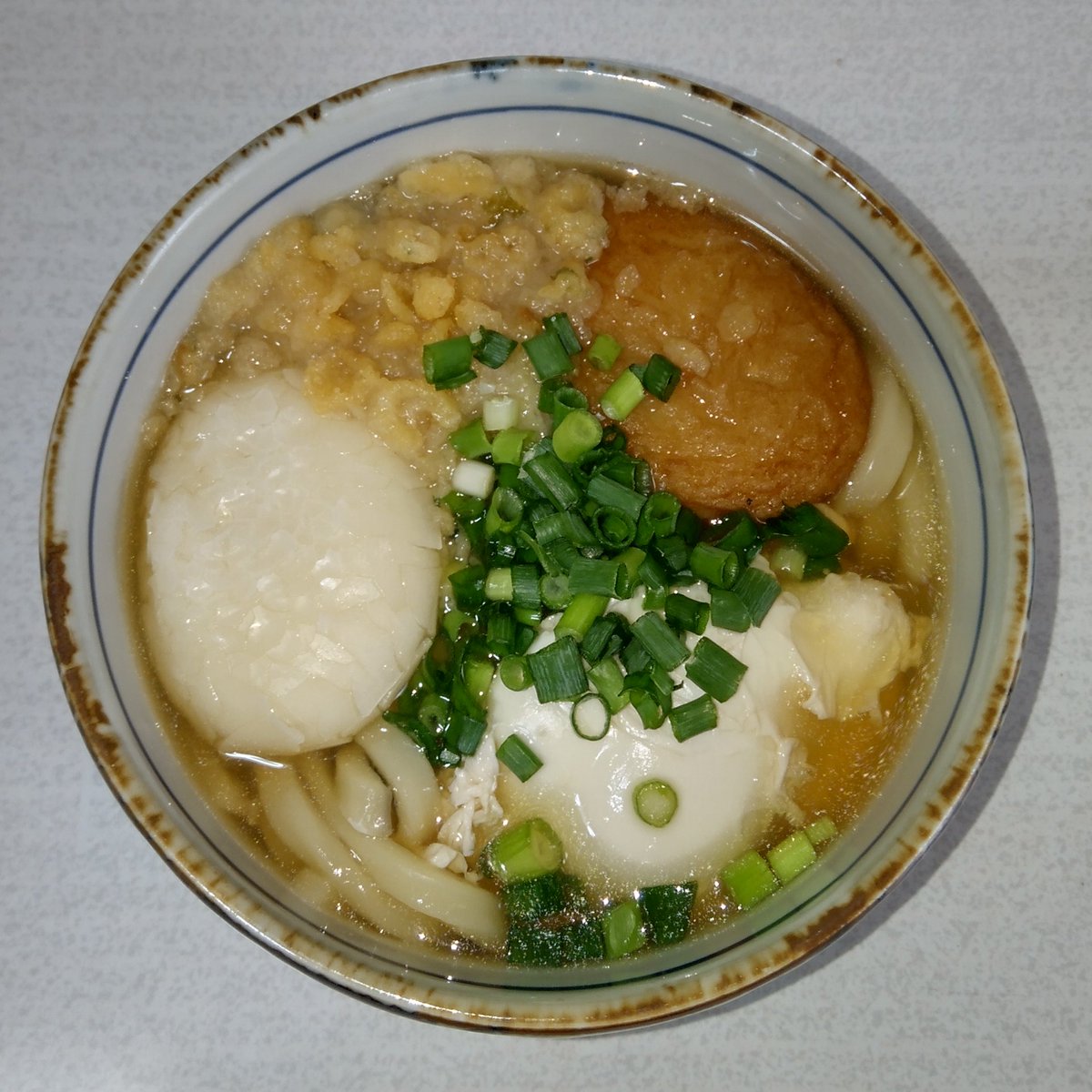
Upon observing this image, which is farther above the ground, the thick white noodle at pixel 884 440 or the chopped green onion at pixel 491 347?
the chopped green onion at pixel 491 347

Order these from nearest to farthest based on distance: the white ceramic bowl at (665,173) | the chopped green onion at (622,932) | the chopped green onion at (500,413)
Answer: the white ceramic bowl at (665,173) → the chopped green onion at (622,932) → the chopped green onion at (500,413)

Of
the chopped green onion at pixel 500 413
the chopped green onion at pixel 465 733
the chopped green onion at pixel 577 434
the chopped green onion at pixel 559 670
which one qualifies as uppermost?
the chopped green onion at pixel 500 413

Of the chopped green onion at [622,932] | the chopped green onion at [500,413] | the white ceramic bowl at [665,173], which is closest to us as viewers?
the white ceramic bowl at [665,173]

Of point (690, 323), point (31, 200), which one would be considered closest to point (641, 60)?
point (690, 323)

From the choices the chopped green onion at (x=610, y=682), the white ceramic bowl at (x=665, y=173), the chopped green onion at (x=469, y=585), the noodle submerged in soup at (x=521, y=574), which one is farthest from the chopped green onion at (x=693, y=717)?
the chopped green onion at (x=469, y=585)

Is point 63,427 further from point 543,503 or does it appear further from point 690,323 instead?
point 690,323

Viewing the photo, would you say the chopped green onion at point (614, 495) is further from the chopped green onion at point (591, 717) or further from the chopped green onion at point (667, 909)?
the chopped green onion at point (667, 909)
